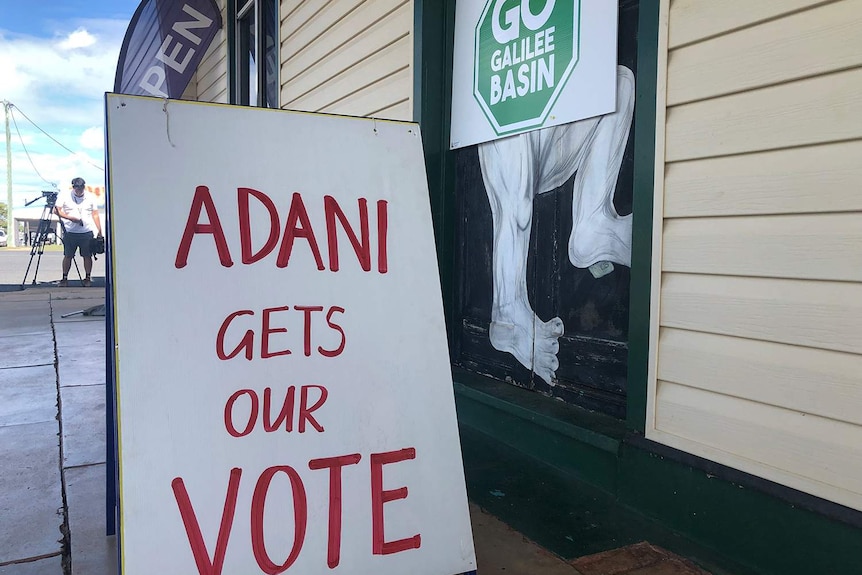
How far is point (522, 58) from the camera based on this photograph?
2.91 m

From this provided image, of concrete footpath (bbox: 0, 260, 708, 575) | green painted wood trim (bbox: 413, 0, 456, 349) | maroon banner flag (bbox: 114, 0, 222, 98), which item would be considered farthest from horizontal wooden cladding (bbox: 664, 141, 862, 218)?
maroon banner flag (bbox: 114, 0, 222, 98)

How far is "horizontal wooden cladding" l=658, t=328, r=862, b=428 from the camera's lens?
1705mm

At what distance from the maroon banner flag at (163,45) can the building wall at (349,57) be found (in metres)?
1.87

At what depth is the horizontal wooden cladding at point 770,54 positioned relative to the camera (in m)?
1.68

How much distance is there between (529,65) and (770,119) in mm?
1271

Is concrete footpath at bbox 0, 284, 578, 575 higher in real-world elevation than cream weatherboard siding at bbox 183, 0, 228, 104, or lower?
lower

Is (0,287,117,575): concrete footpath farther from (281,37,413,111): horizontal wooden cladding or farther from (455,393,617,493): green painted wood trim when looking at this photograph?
(281,37,413,111): horizontal wooden cladding

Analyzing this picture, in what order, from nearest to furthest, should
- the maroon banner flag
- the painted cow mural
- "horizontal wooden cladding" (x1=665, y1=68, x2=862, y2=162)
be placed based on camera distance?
"horizontal wooden cladding" (x1=665, y1=68, x2=862, y2=162) → the painted cow mural → the maroon banner flag

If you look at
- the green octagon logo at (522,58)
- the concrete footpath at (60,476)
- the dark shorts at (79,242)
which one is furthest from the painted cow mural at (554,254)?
the dark shorts at (79,242)

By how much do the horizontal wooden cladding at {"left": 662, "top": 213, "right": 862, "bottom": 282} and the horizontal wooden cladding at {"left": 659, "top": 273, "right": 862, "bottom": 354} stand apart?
33 millimetres

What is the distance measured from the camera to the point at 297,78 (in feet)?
16.7

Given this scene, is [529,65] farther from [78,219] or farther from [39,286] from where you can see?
[39,286]

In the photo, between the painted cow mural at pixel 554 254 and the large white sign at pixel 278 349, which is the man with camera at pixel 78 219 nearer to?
the painted cow mural at pixel 554 254

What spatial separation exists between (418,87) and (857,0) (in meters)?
2.12
